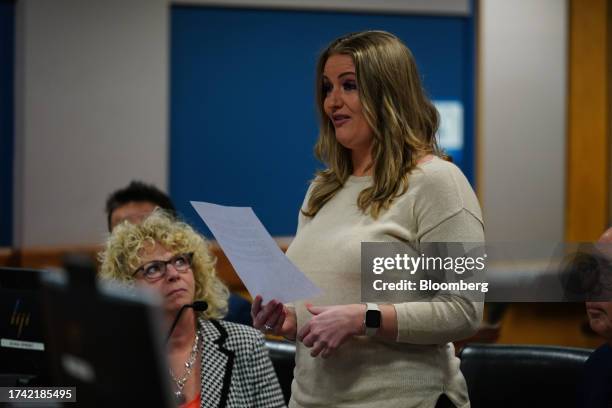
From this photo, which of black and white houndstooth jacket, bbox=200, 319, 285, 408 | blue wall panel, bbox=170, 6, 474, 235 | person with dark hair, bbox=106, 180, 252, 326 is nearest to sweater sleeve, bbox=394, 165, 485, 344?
black and white houndstooth jacket, bbox=200, 319, 285, 408

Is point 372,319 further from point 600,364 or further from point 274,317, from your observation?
point 600,364

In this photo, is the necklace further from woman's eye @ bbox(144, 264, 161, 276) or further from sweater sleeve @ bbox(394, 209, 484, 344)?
sweater sleeve @ bbox(394, 209, 484, 344)

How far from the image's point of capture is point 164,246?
8.13ft

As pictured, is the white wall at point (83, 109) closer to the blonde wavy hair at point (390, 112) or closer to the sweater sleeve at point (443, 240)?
the blonde wavy hair at point (390, 112)

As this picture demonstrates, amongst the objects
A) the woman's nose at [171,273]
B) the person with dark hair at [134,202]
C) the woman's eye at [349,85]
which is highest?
the woman's eye at [349,85]

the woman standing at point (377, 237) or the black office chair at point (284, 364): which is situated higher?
the woman standing at point (377, 237)

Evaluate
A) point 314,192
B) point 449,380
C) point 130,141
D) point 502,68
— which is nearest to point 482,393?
point 449,380

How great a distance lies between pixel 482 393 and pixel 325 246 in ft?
2.90

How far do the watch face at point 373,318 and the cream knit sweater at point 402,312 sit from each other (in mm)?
41

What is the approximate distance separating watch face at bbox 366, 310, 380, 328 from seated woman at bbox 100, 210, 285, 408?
647 mm

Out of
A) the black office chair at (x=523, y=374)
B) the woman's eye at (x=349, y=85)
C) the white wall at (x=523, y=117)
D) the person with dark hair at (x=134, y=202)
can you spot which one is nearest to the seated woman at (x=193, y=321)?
the black office chair at (x=523, y=374)

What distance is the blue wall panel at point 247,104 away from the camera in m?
5.27

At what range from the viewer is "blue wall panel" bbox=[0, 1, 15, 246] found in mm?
4887

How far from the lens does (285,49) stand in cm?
547
